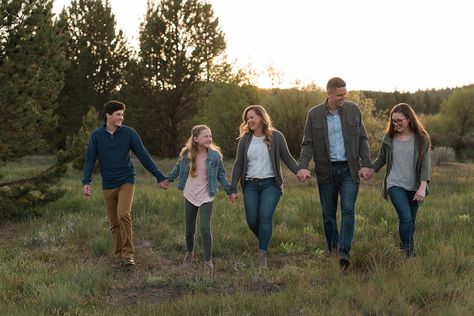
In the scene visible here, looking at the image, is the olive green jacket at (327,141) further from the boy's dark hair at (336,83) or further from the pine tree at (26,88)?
the pine tree at (26,88)

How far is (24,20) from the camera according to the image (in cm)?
926

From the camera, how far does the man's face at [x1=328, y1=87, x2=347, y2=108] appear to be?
5.99 m

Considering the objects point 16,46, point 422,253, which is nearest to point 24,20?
point 16,46

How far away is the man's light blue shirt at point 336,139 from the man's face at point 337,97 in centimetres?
12

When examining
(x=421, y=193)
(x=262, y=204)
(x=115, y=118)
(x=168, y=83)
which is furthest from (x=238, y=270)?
(x=168, y=83)

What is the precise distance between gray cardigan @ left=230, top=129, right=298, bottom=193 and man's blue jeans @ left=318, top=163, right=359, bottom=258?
49cm

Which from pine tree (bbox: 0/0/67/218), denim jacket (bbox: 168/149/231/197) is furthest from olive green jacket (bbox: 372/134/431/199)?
pine tree (bbox: 0/0/67/218)

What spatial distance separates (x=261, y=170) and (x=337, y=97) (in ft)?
4.12

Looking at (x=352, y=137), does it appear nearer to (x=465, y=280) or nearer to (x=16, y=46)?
(x=465, y=280)

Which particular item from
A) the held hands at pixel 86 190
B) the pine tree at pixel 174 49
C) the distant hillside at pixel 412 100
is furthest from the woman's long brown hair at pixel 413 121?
the distant hillside at pixel 412 100

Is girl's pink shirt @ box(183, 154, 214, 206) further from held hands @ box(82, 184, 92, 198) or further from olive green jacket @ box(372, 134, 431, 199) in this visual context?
olive green jacket @ box(372, 134, 431, 199)

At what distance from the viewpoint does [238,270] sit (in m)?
5.88

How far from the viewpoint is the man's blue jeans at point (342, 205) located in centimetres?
581

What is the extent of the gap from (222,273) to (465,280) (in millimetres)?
2687
